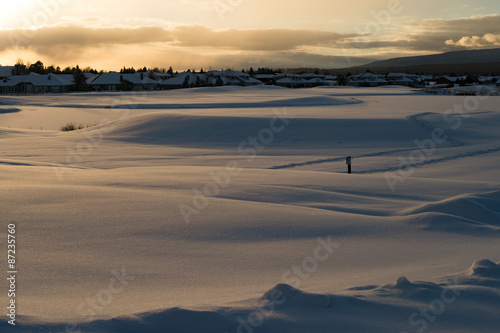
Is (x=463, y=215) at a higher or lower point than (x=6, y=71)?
lower

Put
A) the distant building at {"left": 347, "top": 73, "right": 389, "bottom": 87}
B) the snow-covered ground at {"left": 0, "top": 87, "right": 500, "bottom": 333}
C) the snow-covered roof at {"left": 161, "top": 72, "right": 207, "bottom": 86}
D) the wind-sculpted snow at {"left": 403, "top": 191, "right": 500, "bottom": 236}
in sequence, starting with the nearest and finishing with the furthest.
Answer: the snow-covered ground at {"left": 0, "top": 87, "right": 500, "bottom": 333} → the wind-sculpted snow at {"left": 403, "top": 191, "right": 500, "bottom": 236} → the snow-covered roof at {"left": 161, "top": 72, "right": 207, "bottom": 86} → the distant building at {"left": 347, "top": 73, "right": 389, "bottom": 87}

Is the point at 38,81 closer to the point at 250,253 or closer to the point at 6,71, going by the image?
the point at 6,71

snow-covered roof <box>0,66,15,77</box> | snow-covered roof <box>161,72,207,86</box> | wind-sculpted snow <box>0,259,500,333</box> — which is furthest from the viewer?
snow-covered roof <box>0,66,15,77</box>

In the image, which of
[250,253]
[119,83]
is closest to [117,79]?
[119,83]

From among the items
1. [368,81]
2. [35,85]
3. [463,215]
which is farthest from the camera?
[368,81]

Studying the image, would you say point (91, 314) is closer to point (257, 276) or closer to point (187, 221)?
point (257, 276)

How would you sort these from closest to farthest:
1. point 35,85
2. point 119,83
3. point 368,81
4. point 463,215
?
point 463,215 < point 35,85 < point 119,83 < point 368,81

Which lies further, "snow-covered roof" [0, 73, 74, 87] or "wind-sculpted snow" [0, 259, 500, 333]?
"snow-covered roof" [0, 73, 74, 87]

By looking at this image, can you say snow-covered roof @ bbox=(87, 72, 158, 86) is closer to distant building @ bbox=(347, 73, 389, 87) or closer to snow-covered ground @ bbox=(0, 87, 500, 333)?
distant building @ bbox=(347, 73, 389, 87)

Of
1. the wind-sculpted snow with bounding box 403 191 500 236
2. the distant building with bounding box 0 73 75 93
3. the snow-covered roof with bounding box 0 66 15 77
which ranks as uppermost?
the snow-covered roof with bounding box 0 66 15 77

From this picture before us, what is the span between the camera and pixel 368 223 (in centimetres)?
659

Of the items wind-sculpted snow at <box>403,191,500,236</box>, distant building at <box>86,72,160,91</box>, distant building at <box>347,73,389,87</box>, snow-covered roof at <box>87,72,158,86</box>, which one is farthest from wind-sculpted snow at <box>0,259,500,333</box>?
distant building at <box>347,73,389,87</box>

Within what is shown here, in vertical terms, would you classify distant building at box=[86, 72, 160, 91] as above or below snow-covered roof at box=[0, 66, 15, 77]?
below

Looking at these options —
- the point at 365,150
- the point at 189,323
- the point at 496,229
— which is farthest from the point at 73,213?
the point at 365,150
